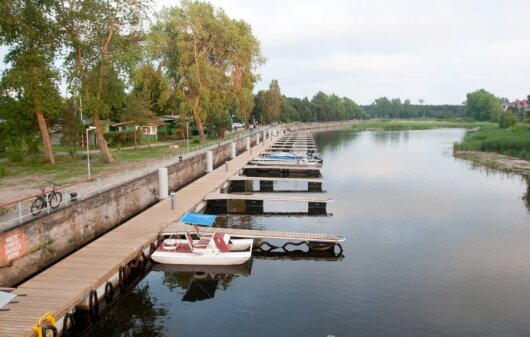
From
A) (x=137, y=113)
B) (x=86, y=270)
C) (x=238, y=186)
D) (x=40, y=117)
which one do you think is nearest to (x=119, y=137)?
(x=137, y=113)

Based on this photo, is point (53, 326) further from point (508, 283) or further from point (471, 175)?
point (471, 175)

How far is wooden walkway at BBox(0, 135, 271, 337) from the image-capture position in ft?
44.8

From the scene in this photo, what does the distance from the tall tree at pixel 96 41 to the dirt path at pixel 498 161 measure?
43.1m

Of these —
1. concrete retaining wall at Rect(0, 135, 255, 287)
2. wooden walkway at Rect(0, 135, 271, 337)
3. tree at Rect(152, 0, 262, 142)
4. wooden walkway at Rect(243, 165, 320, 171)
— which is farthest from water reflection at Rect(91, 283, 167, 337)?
tree at Rect(152, 0, 262, 142)

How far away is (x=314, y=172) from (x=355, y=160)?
15162mm

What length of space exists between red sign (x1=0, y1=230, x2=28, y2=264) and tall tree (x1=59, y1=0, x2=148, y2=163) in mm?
22721

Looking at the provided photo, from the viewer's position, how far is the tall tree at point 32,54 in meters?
34.7

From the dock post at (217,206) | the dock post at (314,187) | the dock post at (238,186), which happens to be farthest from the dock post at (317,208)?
the dock post at (238,186)

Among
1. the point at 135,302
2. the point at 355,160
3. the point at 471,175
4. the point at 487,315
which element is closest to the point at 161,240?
the point at 135,302

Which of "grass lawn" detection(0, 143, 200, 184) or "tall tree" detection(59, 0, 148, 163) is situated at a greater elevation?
"tall tree" detection(59, 0, 148, 163)

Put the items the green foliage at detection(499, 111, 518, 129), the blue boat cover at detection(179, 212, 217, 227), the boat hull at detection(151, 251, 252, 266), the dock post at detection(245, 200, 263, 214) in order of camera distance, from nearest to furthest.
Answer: the boat hull at detection(151, 251, 252, 266) < the blue boat cover at detection(179, 212, 217, 227) < the dock post at detection(245, 200, 263, 214) < the green foliage at detection(499, 111, 518, 129)

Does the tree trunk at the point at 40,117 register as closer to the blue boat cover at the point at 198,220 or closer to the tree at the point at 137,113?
the tree at the point at 137,113

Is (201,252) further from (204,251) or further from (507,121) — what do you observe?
(507,121)

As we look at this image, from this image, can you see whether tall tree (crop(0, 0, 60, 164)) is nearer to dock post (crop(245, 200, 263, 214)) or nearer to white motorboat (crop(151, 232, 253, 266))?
dock post (crop(245, 200, 263, 214))
